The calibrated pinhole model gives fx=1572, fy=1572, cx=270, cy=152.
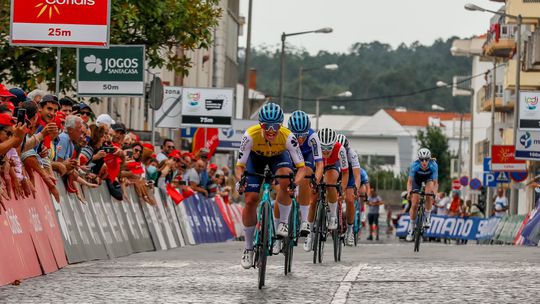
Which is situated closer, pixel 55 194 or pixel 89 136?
pixel 55 194

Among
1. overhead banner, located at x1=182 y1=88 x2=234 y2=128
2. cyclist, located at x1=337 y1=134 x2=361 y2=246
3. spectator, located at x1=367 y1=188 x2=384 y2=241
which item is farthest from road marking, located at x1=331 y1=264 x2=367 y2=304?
spectator, located at x1=367 y1=188 x2=384 y2=241

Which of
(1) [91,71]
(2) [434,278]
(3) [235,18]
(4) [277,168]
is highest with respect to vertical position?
(3) [235,18]

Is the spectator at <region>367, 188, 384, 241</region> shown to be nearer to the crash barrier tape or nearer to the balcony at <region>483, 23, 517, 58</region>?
the balcony at <region>483, 23, 517, 58</region>

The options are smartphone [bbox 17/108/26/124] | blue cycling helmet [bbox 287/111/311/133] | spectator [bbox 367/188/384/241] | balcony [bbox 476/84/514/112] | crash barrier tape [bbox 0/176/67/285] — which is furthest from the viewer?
balcony [bbox 476/84/514/112]

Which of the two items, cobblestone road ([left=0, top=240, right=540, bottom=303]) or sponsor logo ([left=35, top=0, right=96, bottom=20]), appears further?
sponsor logo ([left=35, top=0, right=96, bottom=20])

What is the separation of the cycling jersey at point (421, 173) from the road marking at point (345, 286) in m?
10.1

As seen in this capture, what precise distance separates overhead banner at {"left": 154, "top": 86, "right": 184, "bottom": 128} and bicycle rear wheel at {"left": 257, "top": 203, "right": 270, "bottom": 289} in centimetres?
2153

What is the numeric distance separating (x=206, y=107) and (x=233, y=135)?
25.9 ft

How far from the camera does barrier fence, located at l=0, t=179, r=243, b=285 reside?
14742 mm

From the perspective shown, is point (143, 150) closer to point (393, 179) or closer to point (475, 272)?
point (475, 272)

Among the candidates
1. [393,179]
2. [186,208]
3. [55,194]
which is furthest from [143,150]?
[393,179]

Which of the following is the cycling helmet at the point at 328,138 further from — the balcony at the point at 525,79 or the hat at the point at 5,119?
the balcony at the point at 525,79

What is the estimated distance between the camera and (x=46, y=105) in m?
17.2

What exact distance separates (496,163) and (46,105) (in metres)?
38.9
